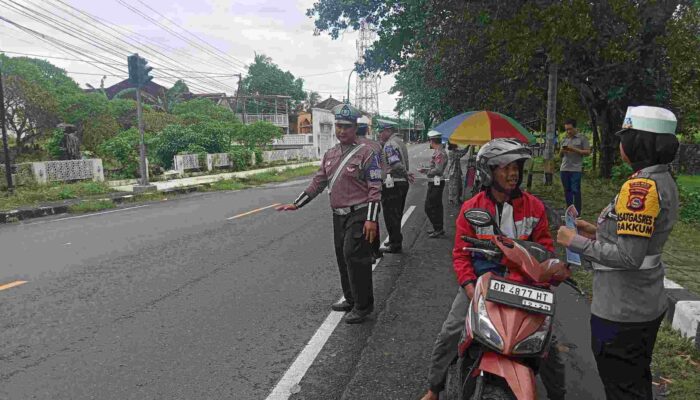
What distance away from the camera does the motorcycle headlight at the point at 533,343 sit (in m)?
2.26

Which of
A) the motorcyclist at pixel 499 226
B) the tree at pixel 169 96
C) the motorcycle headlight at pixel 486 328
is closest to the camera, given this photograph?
the motorcycle headlight at pixel 486 328

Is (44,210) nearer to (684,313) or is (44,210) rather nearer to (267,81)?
(684,313)

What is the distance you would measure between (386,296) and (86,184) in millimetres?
14847

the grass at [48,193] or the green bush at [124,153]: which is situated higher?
the green bush at [124,153]

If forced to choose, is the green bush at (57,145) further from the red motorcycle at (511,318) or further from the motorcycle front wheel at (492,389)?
the motorcycle front wheel at (492,389)

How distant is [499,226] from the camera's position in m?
2.75

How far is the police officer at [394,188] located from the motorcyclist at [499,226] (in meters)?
4.17

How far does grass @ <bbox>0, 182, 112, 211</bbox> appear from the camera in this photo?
1334 centimetres

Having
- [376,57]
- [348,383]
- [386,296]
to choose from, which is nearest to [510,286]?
[348,383]

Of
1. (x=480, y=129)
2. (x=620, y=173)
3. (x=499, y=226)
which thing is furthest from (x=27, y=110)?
(x=499, y=226)

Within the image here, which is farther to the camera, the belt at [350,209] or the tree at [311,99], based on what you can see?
the tree at [311,99]

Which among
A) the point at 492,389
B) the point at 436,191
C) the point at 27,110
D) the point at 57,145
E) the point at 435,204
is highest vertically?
the point at 27,110

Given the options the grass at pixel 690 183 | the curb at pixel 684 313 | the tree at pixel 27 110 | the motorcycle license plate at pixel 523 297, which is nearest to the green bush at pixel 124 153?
the tree at pixel 27 110

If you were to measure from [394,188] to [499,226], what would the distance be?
4.47 metres
